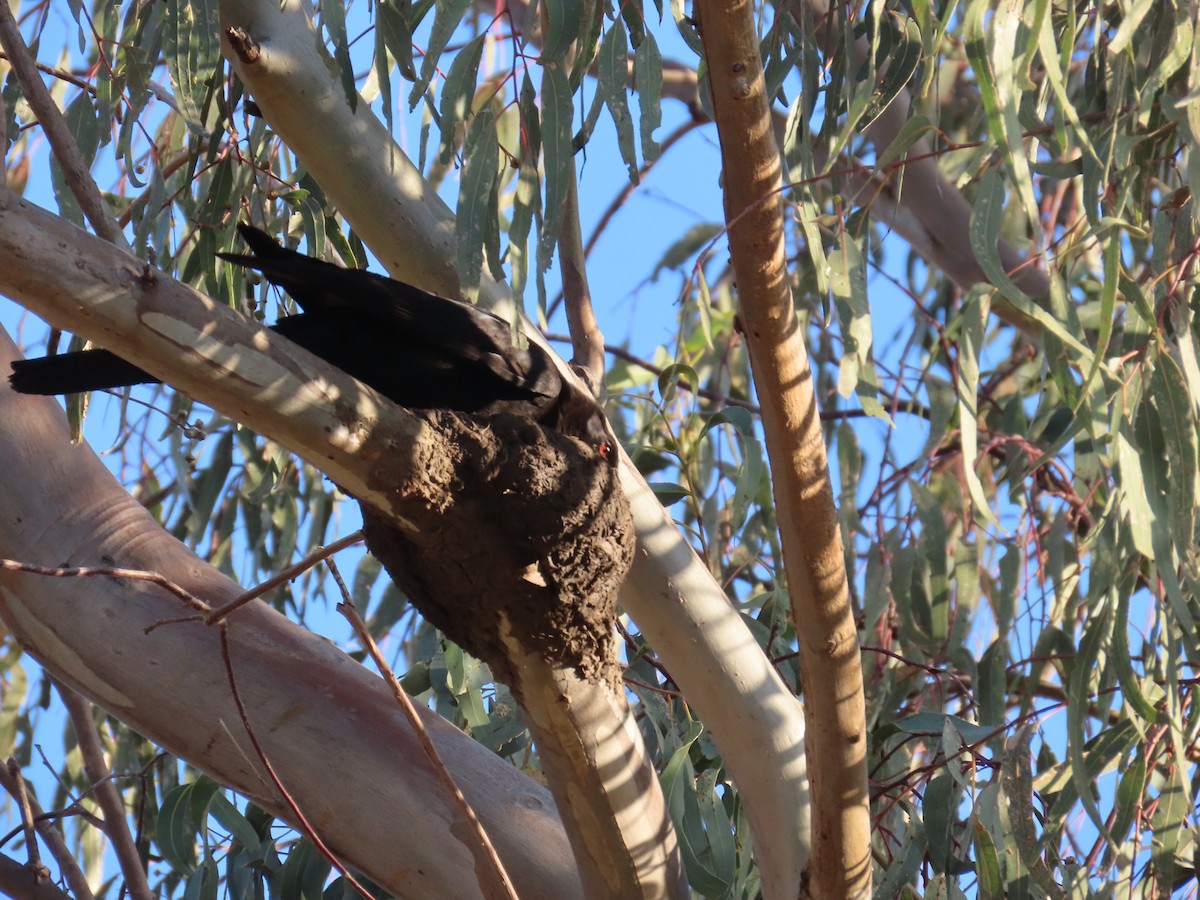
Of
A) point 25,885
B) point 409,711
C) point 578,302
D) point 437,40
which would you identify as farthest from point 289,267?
point 25,885

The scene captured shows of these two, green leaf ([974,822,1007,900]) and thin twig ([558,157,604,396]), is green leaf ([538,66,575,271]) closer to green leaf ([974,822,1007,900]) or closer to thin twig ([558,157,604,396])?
thin twig ([558,157,604,396])

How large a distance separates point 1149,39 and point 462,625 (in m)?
1.54

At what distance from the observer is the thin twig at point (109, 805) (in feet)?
6.83

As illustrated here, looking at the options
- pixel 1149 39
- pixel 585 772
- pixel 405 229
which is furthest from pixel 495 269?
pixel 1149 39

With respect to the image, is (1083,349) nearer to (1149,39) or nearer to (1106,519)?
(1106,519)

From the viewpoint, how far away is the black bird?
1.86 m

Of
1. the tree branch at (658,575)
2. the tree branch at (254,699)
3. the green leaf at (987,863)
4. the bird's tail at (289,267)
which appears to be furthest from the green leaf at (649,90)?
the green leaf at (987,863)

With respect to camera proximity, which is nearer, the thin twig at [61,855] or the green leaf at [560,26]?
the green leaf at [560,26]

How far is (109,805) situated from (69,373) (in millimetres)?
808

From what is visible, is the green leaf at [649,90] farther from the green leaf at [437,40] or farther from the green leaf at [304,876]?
the green leaf at [304,876]

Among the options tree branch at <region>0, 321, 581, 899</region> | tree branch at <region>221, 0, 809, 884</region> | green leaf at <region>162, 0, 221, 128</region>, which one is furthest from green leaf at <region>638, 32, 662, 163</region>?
tree branch at <region>0, 321, 581, 899</region>

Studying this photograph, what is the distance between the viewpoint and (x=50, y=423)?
2.13 meters

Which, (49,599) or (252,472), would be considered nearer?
(49,599)

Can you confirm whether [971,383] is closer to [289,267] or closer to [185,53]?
[289,267]
